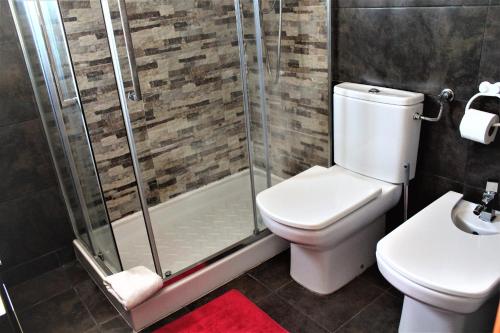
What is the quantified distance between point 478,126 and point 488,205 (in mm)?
354

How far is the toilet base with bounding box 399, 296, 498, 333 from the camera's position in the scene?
158 centimetres

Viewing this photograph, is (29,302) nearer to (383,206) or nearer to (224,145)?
(224,145)

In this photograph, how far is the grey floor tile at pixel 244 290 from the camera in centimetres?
207

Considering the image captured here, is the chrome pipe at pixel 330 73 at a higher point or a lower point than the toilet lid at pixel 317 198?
higher

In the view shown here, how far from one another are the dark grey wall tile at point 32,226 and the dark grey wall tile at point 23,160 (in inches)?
2.1

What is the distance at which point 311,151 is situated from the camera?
248cm

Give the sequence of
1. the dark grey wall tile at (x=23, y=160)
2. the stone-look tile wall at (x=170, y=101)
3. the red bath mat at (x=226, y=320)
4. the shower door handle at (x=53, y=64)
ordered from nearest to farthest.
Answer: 1. the shower door handle at (x=53, y=64)
2. the red bath mat at (x=226, y=320)
3. the stone-look tile wall at (x=170, y=101)
4. the dark grey wall tile at (x=23, y=160)

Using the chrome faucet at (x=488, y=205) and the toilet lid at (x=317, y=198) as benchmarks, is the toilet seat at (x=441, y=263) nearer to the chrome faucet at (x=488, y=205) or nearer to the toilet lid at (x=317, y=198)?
the chrome faucet at (x=488, y=205)

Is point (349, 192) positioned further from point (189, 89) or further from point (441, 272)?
point (189, 89)

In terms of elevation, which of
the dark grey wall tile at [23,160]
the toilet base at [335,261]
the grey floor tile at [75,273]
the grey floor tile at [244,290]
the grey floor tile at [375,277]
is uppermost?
the dark grey wall tile at [23,160]

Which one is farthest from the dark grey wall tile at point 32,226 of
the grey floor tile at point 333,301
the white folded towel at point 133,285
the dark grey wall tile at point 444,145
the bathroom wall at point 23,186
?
the dark grey wall tile at point 444,145

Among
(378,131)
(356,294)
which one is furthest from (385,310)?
(378,131)

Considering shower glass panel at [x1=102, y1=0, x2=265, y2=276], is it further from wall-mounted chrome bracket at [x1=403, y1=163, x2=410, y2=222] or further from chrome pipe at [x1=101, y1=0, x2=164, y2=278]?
wall-mounted chrome bracket at [x1=403, y1=163, x2=410, y2=222]

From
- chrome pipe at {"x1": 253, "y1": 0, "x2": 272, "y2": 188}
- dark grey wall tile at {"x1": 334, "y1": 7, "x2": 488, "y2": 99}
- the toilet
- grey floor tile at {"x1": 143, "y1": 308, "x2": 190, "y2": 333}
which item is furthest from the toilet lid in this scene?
grey floor tile at {"x1": 143, "y1": 308, "x2": 190, "y2": 333}
